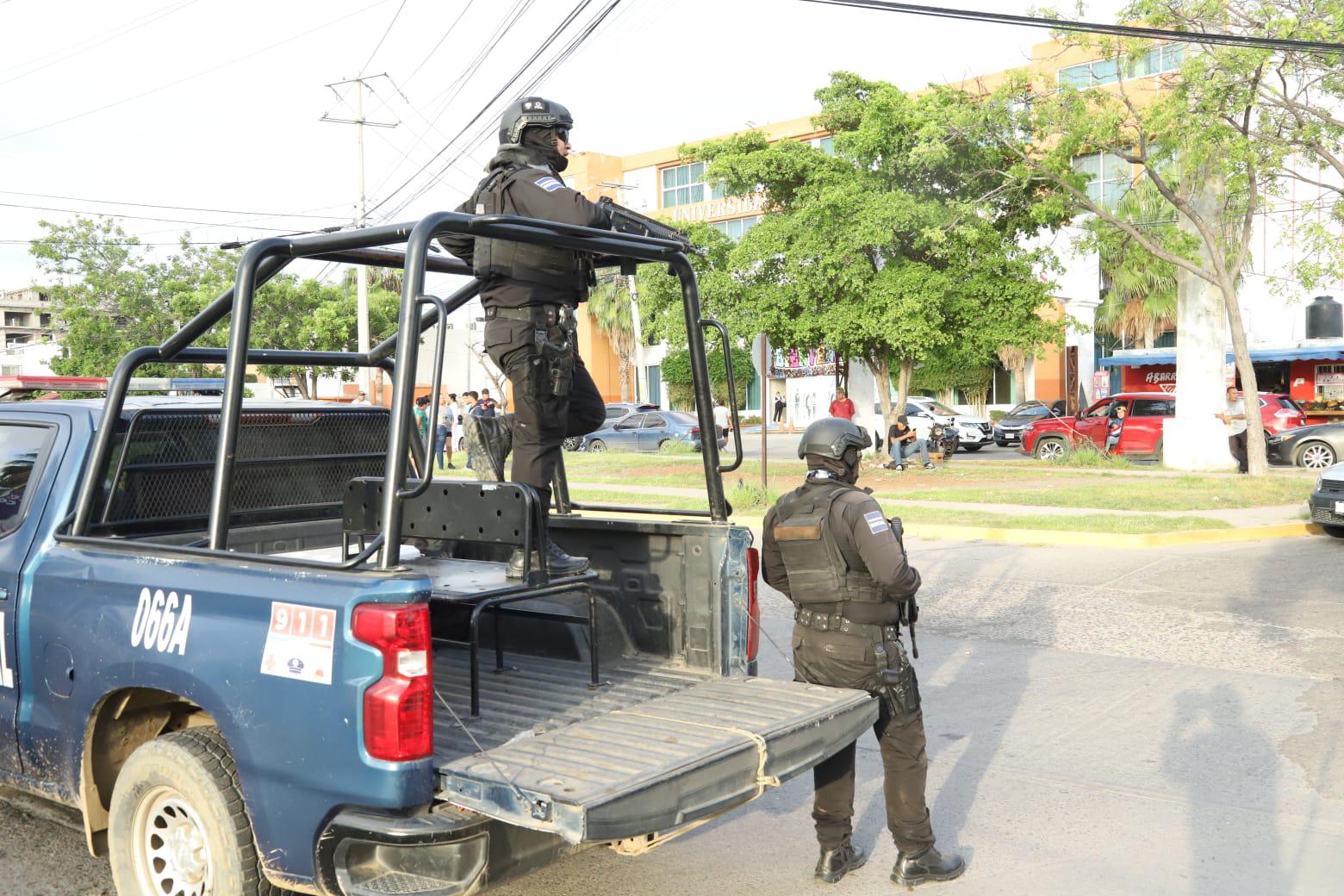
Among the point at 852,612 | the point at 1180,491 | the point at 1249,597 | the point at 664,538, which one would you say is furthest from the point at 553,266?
the point at 1180,491

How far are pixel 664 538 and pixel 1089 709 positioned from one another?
330cm

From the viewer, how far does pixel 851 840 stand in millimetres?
4641

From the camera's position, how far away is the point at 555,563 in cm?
426

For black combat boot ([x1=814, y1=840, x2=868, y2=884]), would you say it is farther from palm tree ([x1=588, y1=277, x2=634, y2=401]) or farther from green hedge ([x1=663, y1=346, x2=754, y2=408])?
palm tree ([x1=588, y1=277, x2=634, y2=401])

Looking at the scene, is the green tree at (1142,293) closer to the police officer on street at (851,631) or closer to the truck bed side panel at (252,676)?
the police officer on street at (851,631)

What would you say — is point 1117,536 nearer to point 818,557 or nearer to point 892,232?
point 818,557

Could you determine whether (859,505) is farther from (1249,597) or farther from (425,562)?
(1249,597)

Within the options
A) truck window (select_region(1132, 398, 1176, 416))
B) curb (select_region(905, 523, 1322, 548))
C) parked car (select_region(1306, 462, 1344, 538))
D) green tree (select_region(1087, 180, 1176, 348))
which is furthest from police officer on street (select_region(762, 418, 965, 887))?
green tree (select_region(1087, 180, 1176, 348))

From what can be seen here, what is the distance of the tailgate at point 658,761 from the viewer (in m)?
2.80

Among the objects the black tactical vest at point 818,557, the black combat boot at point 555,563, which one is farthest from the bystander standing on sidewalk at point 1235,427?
the black combat boot at point 555,563

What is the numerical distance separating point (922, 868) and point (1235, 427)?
18535mm

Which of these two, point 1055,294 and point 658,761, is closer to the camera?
point 658,761

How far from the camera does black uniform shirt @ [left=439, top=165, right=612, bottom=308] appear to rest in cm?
402

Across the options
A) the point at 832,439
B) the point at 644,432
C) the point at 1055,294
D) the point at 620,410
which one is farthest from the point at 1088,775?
the point at 1055,294
